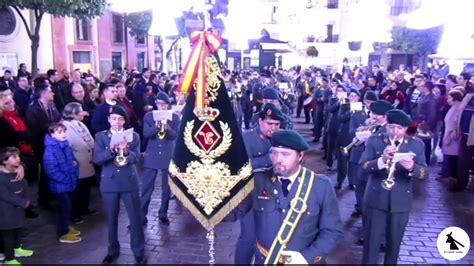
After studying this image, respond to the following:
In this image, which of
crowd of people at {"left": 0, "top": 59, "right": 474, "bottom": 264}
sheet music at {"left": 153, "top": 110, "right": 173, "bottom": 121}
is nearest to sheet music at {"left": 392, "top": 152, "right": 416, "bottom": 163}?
crowd of people at {"left": 0, "top": 59, "right": 474, "bottom": 264}

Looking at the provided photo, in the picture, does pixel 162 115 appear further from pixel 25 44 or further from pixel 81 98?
pixel 25 44

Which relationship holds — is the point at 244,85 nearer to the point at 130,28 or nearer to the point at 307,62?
the point at 130,28

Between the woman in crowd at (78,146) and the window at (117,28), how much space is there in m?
23.8

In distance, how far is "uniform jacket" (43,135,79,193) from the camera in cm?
635

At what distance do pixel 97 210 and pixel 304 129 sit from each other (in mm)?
10479

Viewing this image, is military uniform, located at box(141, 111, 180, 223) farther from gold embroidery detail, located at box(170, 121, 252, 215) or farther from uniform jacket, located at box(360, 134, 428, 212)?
gold embroidery detail, located at box(170, 121, 252, 215)

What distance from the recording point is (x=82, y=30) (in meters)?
25.7

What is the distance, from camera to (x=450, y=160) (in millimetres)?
9727

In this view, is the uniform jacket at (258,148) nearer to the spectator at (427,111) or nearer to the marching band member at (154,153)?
the marching band member at (154,153)

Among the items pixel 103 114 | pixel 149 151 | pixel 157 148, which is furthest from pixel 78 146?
pixel 157 148

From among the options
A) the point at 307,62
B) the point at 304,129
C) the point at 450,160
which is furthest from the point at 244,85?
the point at 307,62

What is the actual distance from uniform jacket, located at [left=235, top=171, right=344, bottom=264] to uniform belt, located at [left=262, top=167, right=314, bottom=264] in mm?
33

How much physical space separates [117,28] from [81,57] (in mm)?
5138
